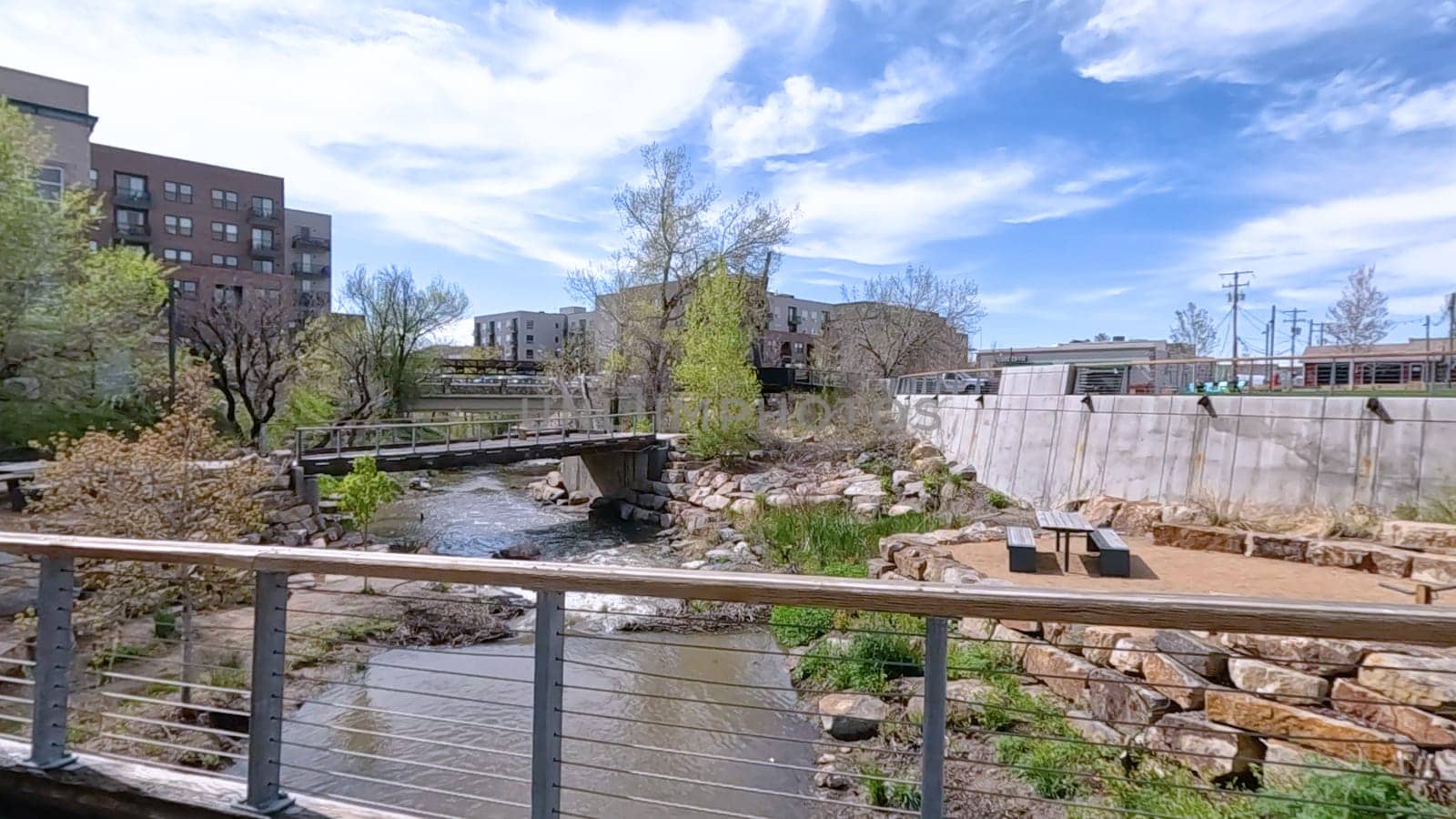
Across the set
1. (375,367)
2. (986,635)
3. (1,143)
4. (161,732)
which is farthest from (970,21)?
(375,367)

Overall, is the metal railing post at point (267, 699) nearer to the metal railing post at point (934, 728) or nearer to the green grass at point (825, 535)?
the metal railing post at point (934, 728)

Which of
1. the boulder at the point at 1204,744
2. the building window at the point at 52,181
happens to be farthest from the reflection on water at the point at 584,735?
the building window at the point at 52,181

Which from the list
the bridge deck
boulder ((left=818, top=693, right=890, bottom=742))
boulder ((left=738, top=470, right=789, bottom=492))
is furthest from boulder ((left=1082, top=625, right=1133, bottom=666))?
the bridge deck

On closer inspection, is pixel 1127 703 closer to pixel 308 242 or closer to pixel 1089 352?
pixel 1089 352

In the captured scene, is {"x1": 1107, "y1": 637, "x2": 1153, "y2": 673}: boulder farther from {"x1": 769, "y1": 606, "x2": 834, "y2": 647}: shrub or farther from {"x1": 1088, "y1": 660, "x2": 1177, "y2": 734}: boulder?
{"x1": 769, "y1": 606, "x2": 834, "y2": 647}: shrub

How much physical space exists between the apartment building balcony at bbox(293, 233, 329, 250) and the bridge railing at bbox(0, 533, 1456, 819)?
44.1 metres

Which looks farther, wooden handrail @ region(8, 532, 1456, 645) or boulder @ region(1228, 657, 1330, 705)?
boulder @ region(1228, 657, 1330, 705)

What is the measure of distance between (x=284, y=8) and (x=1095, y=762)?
711cm

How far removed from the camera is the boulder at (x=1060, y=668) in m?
5.33

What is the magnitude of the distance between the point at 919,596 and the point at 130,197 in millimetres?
49955

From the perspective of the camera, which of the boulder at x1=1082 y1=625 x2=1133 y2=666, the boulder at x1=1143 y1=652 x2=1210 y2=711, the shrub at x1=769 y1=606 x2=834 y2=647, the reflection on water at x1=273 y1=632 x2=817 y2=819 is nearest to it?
the boulder at x1=1143 y1=652 x2=1210 y2=711

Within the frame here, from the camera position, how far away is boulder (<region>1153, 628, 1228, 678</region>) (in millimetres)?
4723

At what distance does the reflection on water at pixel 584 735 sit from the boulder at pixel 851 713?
0.25 meters

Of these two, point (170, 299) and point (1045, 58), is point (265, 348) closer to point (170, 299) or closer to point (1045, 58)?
point (170, 299)
